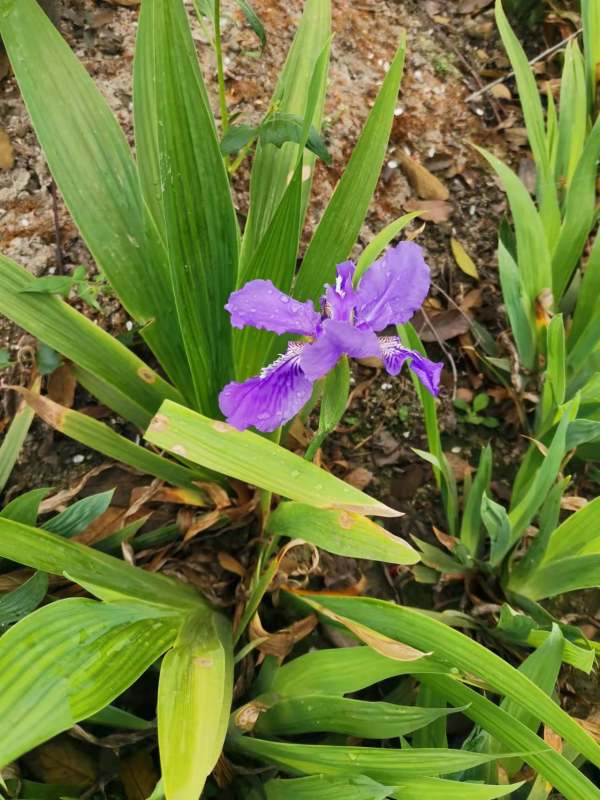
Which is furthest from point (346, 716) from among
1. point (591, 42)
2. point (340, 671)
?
point (591, 42)

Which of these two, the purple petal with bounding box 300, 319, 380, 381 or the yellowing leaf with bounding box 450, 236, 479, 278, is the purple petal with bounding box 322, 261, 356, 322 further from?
the yellowing leaf with bounding box 450, 236, 479, 278

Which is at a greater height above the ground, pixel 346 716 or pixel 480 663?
pixel 480 663

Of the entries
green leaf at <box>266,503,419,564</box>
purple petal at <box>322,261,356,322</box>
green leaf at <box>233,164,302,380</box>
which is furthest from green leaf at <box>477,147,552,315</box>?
green leaf at <box>266,503,419,564</box>

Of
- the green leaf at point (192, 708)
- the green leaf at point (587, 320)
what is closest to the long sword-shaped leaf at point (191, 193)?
the green leaf at point (192, 708)

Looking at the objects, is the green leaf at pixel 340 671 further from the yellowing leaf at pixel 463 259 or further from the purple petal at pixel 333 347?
the yellowing leaf at pixel 463 259

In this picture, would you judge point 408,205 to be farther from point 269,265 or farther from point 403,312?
point 403,312

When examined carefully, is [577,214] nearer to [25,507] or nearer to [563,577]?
[563,577]

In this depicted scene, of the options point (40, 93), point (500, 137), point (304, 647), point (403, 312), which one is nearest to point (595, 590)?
point (304, 647)
